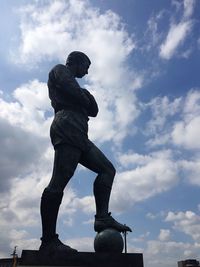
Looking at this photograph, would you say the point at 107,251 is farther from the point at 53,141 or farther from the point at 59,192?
the point at 53,141

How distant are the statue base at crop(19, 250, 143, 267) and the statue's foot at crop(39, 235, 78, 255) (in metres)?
0.08

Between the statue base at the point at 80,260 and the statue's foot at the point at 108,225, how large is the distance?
0.64 m

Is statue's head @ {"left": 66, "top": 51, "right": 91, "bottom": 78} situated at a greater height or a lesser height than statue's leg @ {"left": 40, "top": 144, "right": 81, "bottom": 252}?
greater

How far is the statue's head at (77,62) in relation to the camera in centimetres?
934

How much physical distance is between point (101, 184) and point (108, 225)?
0.93m

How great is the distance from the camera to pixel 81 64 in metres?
9.37

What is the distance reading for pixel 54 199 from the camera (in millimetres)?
7562

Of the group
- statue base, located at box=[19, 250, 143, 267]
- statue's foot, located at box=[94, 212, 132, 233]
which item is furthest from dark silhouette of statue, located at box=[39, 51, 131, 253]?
statue base, located at box=[19, 250, 143, 267]

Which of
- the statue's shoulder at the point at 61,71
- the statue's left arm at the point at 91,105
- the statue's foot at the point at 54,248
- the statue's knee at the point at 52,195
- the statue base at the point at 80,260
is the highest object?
the statue's shoulder at the point at 61,71

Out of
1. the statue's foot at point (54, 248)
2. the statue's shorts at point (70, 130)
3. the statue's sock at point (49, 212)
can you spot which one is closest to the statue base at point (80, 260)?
the statue's foot at point (54, 248)

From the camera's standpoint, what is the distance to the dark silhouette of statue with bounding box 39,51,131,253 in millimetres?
7598

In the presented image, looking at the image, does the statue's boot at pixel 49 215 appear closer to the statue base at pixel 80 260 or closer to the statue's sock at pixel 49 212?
the statue's sock at pixel 49 212

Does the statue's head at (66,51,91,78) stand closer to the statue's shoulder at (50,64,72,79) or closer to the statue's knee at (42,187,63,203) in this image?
the statue's shoulder at (50,64,72,79)

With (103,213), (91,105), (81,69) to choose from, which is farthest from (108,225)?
(81,69)
